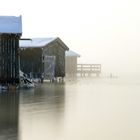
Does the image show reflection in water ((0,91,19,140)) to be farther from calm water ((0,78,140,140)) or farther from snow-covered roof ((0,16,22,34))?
snow-covered roof ((0,16,22,34))

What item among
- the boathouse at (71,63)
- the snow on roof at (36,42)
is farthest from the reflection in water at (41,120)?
the boathouse at (71,63)

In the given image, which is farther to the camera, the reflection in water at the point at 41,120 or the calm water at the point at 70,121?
the reflection in water at the point at 41,120

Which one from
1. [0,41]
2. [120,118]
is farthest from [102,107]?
[0,41]

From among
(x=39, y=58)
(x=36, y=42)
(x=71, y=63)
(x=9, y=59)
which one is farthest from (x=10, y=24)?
(x=71, y=63)

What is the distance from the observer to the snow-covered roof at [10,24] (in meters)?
21.8

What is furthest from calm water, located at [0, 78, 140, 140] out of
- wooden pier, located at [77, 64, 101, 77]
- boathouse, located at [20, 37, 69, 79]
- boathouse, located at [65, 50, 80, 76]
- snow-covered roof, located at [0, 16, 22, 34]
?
wooden pier, located at [77, 64, 101, 77]

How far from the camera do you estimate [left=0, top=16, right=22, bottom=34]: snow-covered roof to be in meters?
21.8

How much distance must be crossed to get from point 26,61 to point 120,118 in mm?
21686

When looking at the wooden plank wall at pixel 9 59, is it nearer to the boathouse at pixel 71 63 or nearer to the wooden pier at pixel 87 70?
the boathouse at pixel 71 63

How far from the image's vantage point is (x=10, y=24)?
2223 cm

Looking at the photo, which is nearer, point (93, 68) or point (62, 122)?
point (62, 122)

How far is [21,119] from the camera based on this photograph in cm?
1006

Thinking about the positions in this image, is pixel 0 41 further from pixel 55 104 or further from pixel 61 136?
pixel 61 136

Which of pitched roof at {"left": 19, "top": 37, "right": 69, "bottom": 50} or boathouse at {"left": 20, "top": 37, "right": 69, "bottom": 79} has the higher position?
pitched roof at {"left": 19, "top": 37, "right": 69, "bottom": 50}
